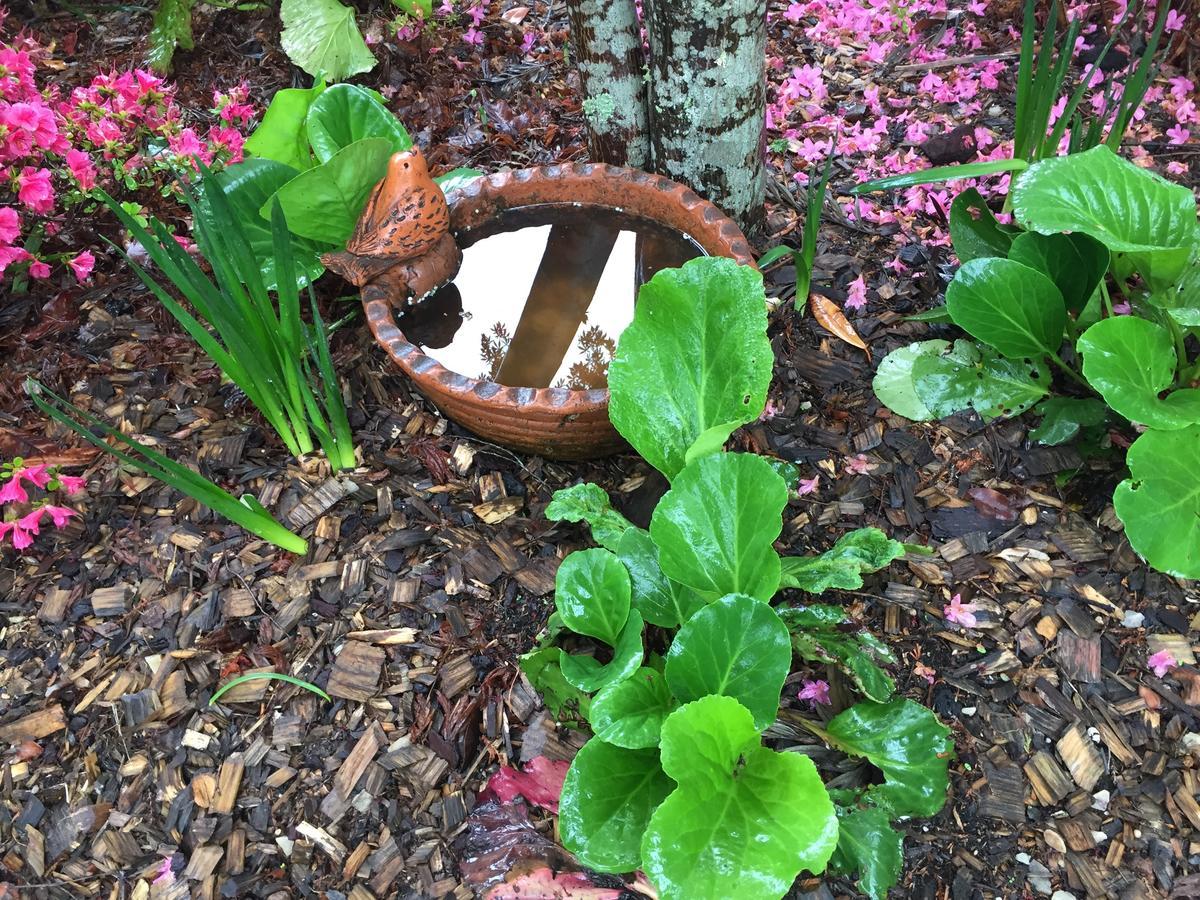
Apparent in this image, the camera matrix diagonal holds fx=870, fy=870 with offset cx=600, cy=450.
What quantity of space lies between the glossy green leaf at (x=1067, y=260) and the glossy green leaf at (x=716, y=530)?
2.57ft

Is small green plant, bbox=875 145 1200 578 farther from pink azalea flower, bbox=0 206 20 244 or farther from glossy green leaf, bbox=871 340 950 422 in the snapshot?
pink azalea flower, bbox=0 206 20 244

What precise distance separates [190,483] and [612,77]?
122 cm

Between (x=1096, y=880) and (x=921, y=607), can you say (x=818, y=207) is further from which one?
(x=1096, y=880)

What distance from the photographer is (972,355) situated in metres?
1.75

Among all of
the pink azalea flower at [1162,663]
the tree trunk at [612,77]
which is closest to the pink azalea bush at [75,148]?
the tree trunk at [612,77]

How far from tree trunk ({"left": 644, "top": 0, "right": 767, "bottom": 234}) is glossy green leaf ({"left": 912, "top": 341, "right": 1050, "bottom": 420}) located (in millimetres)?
581

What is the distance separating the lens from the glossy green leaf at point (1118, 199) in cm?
148

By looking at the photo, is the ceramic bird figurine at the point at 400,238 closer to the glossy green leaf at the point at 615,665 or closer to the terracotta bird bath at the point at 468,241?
the terracotta bird bath at the point at 468,241

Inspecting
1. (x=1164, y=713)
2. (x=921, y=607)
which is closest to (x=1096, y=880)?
(x=1164, y=713)

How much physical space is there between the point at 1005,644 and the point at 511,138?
1.76 metres

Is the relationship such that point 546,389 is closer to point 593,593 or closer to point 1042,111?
point 593,593

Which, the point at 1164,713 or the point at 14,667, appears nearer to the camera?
the point at 1164,713

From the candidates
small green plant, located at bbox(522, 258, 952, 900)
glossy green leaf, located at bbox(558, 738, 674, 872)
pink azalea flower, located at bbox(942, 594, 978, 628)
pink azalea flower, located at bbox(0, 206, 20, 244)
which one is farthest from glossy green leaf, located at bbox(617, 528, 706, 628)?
pink azalea flower, located at bbox(0, 206, 20, 244)

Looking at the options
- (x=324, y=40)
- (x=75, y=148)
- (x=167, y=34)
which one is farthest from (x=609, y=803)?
(x=167, y=34)
